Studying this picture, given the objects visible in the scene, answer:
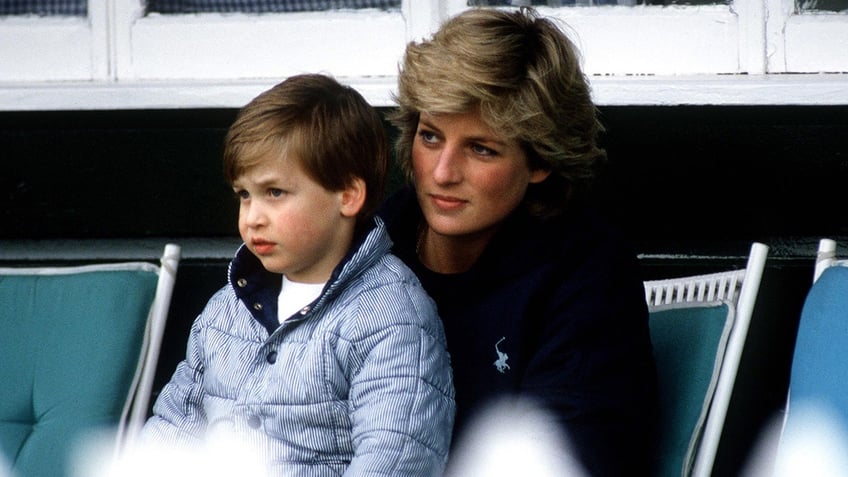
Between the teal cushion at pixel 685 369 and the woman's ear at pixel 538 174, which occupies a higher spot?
the woman's ear at pixel 538 174

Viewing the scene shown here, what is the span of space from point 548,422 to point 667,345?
1.60 ft

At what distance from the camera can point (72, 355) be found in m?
2.70

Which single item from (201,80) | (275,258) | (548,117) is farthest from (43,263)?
(548,117)

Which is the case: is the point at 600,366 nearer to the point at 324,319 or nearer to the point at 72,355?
the point at 324,319

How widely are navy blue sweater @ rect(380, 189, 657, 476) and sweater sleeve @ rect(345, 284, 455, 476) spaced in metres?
0.13

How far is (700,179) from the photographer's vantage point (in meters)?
2.93

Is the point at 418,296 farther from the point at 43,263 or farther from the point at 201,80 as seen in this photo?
the point at 43,263

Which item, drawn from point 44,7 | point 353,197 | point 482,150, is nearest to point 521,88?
point 482,150

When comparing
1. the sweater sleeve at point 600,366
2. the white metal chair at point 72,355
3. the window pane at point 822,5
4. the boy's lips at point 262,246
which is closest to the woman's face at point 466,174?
the sweater sleeve at point 600,366

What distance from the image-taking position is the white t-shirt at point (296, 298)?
2.18 meters

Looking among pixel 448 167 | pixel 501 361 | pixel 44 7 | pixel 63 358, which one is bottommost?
pixel 63 358

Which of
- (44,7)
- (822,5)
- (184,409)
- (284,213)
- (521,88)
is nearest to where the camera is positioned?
(284,213)

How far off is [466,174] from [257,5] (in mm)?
1173

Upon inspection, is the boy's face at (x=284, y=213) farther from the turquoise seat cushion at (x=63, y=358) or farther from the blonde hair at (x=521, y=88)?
the turquoise seat cushion at (x=63, y=358)
